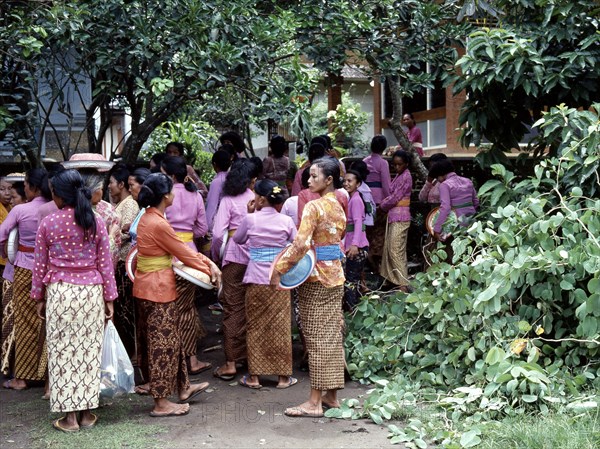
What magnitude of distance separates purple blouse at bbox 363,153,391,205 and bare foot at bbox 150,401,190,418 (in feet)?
17.3

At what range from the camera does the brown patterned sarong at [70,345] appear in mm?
5699

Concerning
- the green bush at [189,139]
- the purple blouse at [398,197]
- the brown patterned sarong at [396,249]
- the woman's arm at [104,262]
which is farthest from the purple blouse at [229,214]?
the green bush at [189,139]

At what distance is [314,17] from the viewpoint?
8.80m

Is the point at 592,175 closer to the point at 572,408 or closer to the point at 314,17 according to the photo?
the point at 572,408

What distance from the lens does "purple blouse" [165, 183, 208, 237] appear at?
288 inches

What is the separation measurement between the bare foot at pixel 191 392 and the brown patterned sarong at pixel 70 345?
31.2 inches

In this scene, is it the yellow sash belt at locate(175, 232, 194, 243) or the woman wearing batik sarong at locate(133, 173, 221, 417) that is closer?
the woman wearing batik sarong at locate(133, 173, 221, 417)

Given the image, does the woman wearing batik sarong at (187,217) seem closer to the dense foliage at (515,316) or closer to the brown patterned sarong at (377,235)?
the dense foliage at (515,316)

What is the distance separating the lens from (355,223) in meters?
8.66

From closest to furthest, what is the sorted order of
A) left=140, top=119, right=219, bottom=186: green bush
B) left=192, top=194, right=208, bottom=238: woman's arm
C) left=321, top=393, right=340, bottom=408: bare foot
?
1. left=321, top=393, right=340, bottom=408: bare foot
2. left=192, top=194, right=208, bottom=238: woman's arm
3. left=140, top=119, right=219, bottom=186: green bush

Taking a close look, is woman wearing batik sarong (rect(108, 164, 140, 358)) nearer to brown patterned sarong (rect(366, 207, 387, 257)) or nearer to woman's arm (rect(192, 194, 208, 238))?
woman's arm (rect(192, 194, 208, 238))

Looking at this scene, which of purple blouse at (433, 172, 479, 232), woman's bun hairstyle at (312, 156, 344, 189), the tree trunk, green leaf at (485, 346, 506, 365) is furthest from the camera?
the tree trunk

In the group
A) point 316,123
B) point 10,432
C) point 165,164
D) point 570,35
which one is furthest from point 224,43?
point 316,123

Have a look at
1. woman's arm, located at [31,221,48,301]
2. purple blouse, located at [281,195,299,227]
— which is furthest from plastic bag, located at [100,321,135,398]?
purple blouse, located at [281,195,299,227]
